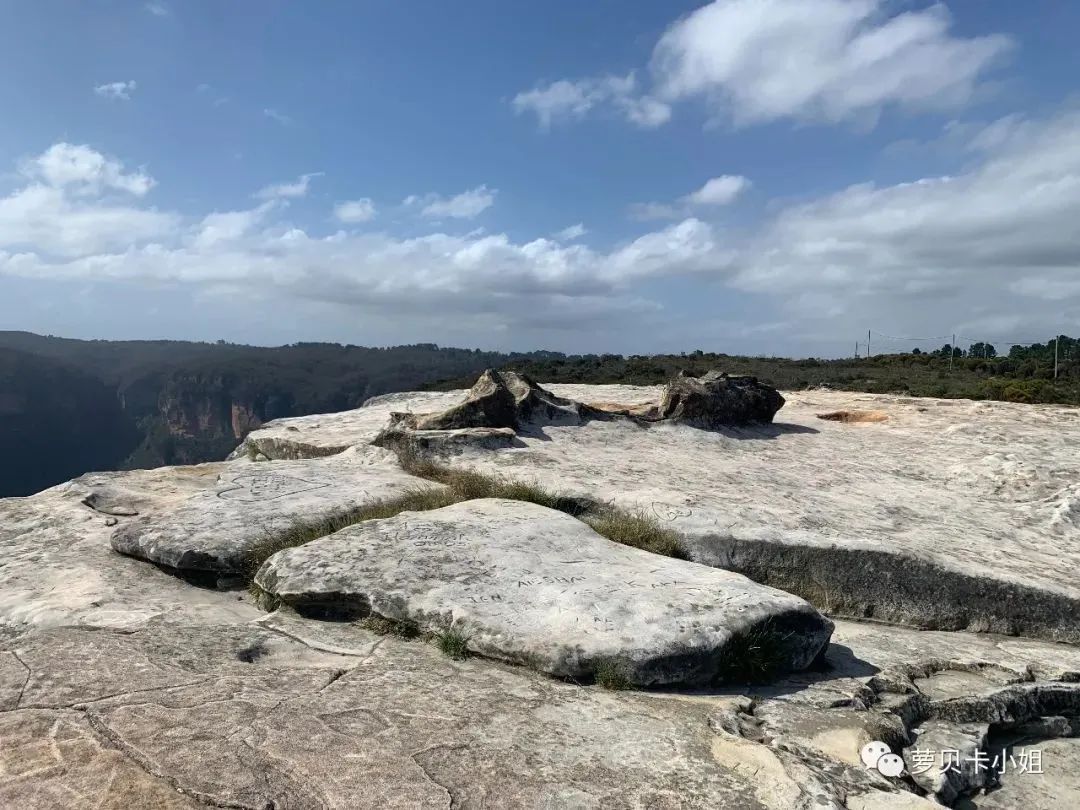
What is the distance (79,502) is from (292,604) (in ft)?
12.5

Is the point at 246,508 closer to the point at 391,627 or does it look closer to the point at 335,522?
the point at 335,522

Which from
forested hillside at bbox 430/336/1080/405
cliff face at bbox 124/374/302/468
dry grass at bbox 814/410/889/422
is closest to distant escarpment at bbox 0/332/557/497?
cliff face at bbox 124/374/302/468

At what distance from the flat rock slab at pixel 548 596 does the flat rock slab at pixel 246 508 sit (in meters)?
0.73

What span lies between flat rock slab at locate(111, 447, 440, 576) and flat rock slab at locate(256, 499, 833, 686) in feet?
2.40

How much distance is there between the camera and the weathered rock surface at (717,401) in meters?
10.7

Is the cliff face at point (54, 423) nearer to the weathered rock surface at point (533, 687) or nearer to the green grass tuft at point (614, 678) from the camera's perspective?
the weathered rock surface at point (533, 687)

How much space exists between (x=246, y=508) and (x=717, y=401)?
6469mm

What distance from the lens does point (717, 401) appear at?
10.8 meters

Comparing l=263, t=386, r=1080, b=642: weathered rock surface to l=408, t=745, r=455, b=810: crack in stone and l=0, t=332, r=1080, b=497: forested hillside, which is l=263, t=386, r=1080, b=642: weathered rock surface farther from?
l=0, t=332, r=1080, b=497: forested hillside

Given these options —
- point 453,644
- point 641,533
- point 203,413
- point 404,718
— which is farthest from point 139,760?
point 203,413

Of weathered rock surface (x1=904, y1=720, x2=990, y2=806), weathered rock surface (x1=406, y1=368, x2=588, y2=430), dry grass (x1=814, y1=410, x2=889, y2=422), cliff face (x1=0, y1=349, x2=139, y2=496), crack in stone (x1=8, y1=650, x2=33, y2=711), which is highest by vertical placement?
weathered rock surface (x1=406, y1=368, x2=588, y2=430)

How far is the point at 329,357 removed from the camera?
547ft

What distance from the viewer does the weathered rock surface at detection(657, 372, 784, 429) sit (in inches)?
420

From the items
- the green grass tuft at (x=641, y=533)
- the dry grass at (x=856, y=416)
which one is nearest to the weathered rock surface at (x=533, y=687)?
the green grass tuft at (x=641, y=533)
